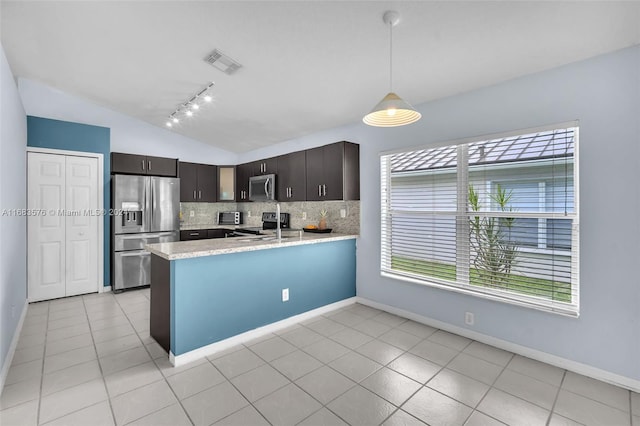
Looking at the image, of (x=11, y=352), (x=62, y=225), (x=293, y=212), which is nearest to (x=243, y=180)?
(x=293, y=212)

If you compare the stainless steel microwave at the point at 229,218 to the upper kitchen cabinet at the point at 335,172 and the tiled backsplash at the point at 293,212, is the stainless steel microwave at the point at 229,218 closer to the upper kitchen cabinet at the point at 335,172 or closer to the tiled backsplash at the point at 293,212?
the tiled backsplash at the point at 293,212

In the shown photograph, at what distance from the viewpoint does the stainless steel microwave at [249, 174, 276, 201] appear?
4848 mm

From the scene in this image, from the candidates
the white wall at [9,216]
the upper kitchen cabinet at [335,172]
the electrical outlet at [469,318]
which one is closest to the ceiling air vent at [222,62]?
the upper kitchen cabinet at [335,172]

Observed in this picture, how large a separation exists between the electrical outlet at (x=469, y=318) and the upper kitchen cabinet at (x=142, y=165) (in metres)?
4.95

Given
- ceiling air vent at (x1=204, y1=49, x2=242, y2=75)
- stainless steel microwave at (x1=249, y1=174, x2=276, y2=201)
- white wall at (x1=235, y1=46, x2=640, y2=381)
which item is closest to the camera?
white wall at (x1=235, y1=46, x2=640, y2=381)

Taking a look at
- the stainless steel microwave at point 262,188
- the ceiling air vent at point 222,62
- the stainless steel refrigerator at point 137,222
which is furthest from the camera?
the stainless steel microwave at point 262,188

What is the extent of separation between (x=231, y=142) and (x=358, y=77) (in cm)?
349

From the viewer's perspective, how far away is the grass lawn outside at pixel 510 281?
2432mm

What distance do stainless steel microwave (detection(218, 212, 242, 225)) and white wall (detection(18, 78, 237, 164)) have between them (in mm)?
1121

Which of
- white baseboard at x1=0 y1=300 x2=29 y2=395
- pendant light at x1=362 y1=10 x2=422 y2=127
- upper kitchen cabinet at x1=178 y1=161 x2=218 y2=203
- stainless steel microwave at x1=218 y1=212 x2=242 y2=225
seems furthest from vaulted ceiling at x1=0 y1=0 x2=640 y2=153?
white baseboard at x1=0 y1=300 x2=29 y2=395

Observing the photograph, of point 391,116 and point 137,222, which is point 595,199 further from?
point 137,222

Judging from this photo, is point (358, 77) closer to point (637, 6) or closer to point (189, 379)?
point (637, 6)

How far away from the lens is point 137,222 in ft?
15.4

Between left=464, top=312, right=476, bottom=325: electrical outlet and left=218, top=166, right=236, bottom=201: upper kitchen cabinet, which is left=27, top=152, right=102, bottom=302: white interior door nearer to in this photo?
left=218, top=166, right=236, bottom=201: upper kitchen cabinet
